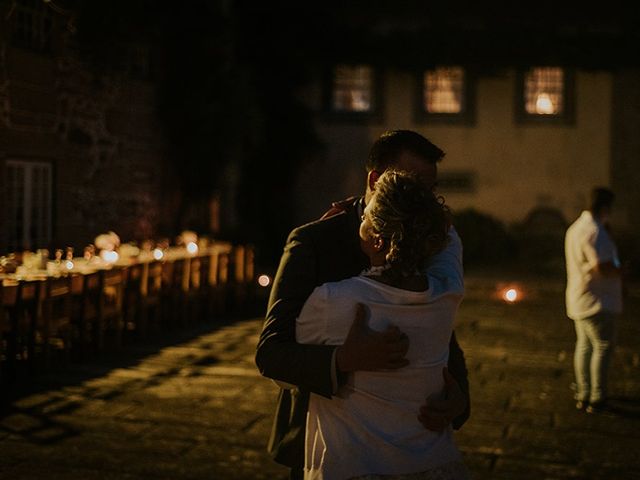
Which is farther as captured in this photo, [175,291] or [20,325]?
[175,291]

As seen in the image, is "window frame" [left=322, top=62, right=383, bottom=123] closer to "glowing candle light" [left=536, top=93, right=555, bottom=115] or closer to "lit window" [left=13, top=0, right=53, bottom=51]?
"glowing candle light" [left=536, top=93, right=555, bottom=115]

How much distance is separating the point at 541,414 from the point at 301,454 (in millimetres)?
4842

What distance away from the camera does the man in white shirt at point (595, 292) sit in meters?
7.25

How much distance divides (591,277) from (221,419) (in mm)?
3092

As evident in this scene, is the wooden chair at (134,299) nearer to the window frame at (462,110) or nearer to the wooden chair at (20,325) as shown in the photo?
the wooden chair at (20,325)

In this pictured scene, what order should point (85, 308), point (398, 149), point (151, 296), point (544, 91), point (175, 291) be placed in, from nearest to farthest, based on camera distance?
point (398, 149) < point (85, 308) < point (151, 296) < point (175, 291) < point (544, 91)

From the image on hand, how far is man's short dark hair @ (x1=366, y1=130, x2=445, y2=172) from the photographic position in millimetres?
2938

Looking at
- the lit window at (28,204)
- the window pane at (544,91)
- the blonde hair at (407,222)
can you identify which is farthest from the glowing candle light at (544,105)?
the blonde hair at (407,222)

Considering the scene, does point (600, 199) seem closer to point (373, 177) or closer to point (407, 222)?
point (373, 177)

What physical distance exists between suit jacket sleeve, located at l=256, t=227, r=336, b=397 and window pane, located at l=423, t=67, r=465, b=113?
63.8 ft

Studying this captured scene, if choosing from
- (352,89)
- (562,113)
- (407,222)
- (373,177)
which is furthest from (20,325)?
(562,113)

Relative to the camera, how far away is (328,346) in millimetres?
2504

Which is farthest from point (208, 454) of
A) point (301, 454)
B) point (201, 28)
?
point (201, 28)

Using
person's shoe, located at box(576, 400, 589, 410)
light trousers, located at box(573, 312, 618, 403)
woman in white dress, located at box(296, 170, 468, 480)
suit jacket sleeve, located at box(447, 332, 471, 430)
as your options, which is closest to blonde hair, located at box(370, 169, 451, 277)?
woman in white dress, located at box(296, 170, 468, 480)
